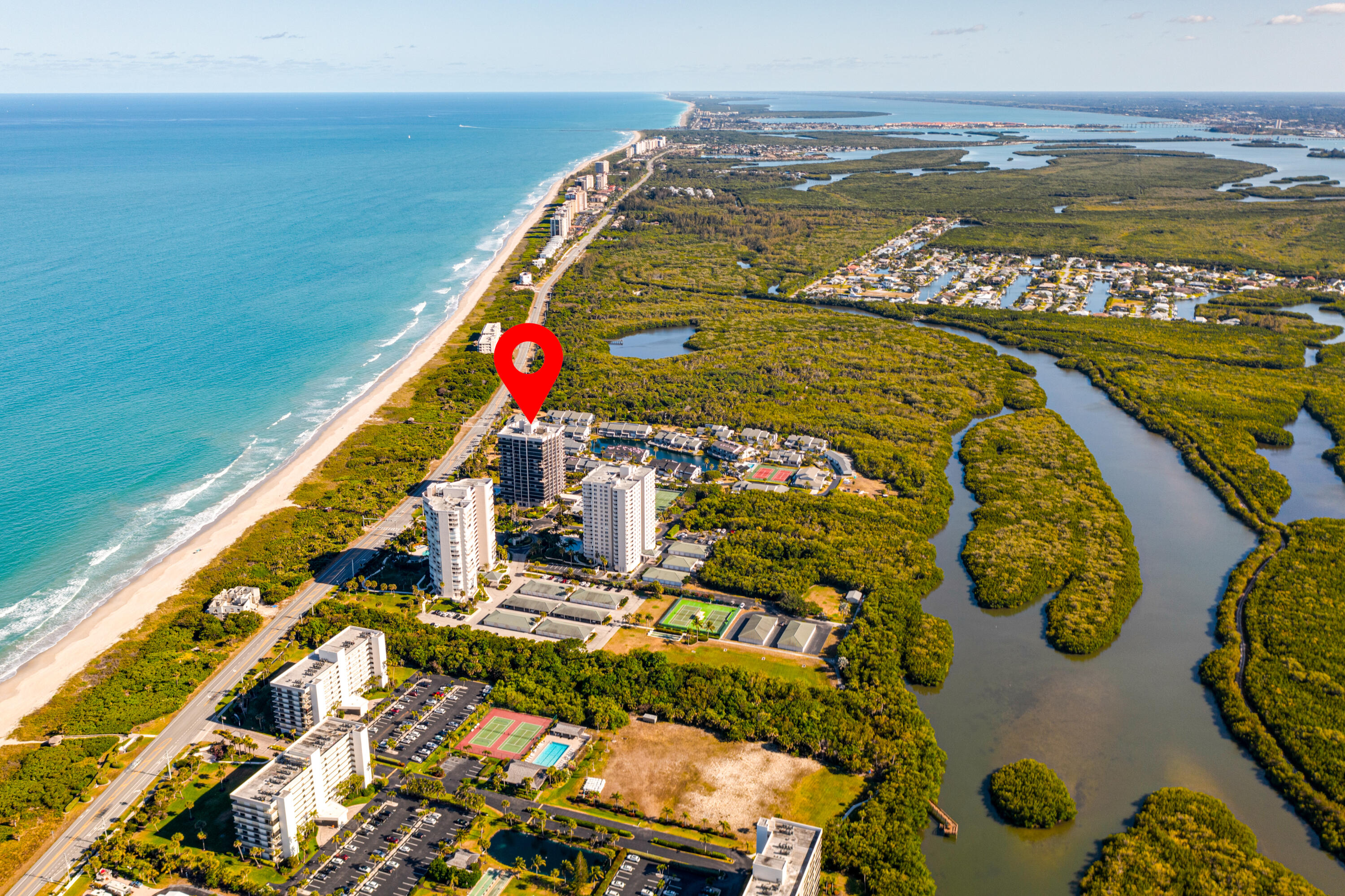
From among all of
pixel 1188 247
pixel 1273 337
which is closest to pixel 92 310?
pixel 1273 337

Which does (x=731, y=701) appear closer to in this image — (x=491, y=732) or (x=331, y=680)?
(x=491, y=732)

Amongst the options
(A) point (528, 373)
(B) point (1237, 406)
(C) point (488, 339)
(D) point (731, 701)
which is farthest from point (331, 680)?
(B) point (1237, 406)

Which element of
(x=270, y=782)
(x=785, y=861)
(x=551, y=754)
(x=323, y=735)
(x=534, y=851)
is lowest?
(x=534, y=851)

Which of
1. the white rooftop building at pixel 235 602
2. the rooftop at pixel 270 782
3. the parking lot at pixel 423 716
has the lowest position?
the parking lot at pixel 423 716

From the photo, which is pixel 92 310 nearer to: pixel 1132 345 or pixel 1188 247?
pixel 1132 345

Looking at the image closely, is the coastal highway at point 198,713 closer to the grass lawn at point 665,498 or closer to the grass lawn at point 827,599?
the grass lawn at point 665,498

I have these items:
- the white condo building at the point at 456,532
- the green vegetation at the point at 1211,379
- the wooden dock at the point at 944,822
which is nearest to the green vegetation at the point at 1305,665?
the green vegetation at the point at 1211,379
